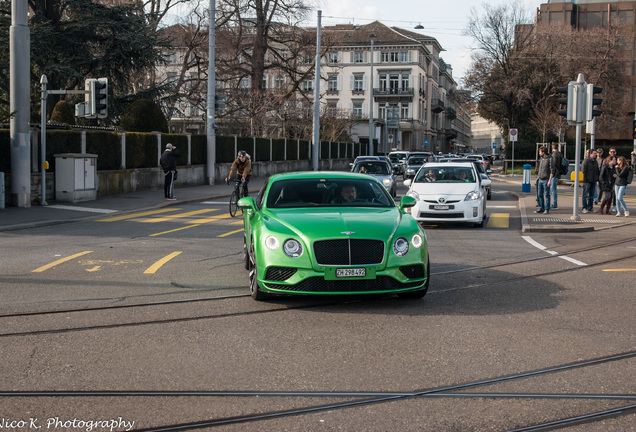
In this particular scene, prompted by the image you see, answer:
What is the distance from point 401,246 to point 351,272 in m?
0.64

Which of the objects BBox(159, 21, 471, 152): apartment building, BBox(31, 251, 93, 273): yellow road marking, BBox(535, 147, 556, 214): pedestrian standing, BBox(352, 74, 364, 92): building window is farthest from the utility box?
BBox(352, 74, 364, 92): building window

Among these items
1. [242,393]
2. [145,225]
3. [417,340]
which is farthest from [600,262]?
[145,225]

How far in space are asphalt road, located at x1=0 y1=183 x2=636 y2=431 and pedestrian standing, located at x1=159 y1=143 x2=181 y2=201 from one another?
13185mm

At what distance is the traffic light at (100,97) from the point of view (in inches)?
866

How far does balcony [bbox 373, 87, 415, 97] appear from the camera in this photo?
102 meters

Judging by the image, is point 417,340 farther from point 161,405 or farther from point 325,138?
point 325,138

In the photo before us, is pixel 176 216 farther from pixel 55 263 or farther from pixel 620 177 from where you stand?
pixel 620 177

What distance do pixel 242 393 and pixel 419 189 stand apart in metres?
13.1

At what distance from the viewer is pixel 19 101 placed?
19953 millimetres

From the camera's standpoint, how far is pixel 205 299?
8.29 metres

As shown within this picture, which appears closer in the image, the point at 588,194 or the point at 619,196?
the point at 619,196

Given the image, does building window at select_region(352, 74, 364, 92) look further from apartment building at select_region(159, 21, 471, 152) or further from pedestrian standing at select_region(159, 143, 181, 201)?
pedestrian standing at select_region(159, 143, 181, 201)

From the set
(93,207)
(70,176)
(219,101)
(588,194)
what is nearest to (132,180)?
(70,176)

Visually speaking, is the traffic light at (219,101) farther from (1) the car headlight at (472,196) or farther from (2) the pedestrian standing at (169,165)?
(1) the car headlight at (472,196)
